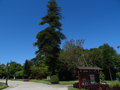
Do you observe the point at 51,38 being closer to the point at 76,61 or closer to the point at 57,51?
the point at 57,51

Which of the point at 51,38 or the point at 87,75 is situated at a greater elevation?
the point at 51,38

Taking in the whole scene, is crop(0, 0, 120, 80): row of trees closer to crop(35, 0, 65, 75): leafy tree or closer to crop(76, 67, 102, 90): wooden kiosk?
crop(35, 0, 65, 75): leafy tree

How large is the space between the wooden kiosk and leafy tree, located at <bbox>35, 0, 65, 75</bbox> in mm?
20008

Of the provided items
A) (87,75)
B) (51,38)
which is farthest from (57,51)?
(87,75)

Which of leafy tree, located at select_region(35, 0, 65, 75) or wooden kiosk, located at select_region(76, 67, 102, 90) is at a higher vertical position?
leafy tree, located at select_region(35, 0, 65, 75)

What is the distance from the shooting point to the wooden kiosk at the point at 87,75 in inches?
855

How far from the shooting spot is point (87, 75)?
22.6 meters

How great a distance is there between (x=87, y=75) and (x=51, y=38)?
75.5ft

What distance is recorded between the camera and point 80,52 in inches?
1682

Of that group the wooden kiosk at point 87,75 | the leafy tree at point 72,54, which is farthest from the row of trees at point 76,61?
the wooden kiosk at point 87,75

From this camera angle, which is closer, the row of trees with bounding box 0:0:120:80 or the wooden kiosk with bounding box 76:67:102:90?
the wooden kiosk with bounding box 76:67:102:90

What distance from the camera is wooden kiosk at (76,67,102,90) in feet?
71.3

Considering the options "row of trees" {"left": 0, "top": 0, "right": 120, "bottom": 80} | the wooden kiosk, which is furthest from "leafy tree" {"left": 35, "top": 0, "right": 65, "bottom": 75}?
the wooden kiosk

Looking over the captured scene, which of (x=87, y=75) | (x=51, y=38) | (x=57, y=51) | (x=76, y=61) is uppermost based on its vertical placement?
(x=51, y=38)
